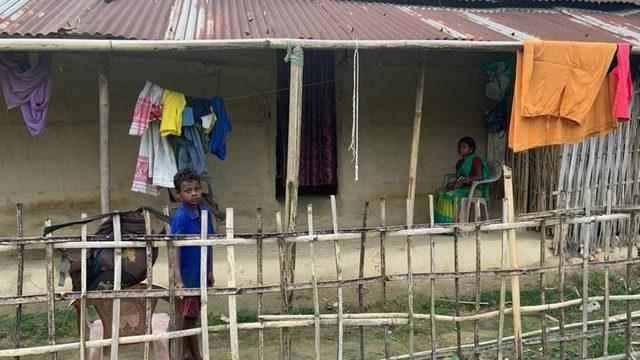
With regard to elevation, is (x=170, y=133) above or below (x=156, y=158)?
above

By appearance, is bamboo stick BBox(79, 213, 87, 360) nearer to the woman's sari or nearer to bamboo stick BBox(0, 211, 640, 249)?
bamboo stick BBox(0, 211, 640, 249)

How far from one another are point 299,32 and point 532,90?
2.06 m

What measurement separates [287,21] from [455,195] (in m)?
2.73

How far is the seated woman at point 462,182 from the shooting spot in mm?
7484

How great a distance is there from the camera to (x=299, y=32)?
5668 mm

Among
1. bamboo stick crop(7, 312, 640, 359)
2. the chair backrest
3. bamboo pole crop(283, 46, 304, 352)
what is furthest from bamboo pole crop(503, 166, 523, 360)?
the chair backrest

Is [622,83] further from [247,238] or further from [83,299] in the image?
[83,299]

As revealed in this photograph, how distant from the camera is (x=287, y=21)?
6062 mm

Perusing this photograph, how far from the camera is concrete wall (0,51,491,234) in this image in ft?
21.0

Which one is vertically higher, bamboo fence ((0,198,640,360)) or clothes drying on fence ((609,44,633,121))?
clothes drying on fence ((609,44,633,121))

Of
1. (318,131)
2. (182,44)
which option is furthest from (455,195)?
(182,44)

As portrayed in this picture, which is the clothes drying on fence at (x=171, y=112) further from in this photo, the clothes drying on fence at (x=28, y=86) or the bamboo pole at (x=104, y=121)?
the clothes drying on fence at (x=28, y=86)

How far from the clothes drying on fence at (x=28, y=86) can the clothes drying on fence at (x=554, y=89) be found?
3890mm

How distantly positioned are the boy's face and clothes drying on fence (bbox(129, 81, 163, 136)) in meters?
1.41
